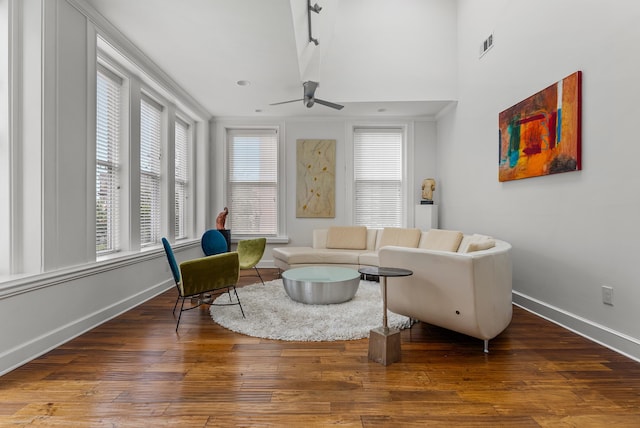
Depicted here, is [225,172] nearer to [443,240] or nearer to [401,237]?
[401,237]

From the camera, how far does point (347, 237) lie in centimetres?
550

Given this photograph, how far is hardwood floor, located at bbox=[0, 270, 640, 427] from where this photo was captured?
1.64m

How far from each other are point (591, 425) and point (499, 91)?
366 cm

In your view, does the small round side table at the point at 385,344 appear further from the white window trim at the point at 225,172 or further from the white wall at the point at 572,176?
the white window trim at the point at 225,172

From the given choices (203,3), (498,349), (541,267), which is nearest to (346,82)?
(203,3)

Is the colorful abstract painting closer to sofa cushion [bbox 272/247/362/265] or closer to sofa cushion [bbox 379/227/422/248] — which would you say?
sofa cushion [bbox 379/227/422/248]

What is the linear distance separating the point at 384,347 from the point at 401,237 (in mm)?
3097

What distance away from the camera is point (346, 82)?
5.16 meters

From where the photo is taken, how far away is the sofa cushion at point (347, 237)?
17.9 feet

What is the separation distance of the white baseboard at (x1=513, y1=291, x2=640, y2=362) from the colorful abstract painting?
1346 mm

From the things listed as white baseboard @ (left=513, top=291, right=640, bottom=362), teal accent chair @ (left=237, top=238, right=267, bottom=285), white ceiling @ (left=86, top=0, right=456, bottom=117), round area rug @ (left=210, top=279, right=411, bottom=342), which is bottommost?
round area rug @ (left=210, top=279, right=411, bottom=342)

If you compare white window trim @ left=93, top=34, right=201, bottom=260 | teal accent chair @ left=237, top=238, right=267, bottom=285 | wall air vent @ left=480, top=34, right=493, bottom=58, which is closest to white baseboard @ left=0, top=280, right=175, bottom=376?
white window trim @ left=93, top=34, right=201, bottom=260

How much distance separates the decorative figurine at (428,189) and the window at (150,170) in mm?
4422

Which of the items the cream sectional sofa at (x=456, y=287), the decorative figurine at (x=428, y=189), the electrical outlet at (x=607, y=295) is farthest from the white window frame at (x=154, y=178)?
the electrical outlet at (x=607, y=295)
